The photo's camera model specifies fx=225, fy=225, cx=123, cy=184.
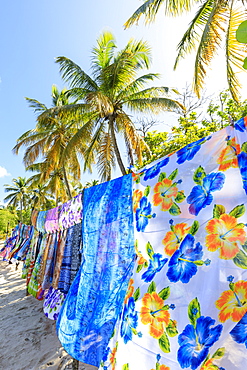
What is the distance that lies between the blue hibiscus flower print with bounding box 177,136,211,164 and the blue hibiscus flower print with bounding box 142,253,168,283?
627 millimetres

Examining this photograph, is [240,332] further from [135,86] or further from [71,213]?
[135,86]

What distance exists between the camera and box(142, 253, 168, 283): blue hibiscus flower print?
1374 mm

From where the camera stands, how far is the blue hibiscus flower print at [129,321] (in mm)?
1331

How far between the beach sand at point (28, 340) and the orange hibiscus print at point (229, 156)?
9.50 feet

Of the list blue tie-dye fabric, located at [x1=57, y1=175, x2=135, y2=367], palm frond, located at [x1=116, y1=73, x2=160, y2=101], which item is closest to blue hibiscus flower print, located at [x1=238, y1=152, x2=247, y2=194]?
blue tie-dye fabric, located at [x1=57, y1=175, x2=135, y2=367]

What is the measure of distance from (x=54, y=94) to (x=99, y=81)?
579 cm

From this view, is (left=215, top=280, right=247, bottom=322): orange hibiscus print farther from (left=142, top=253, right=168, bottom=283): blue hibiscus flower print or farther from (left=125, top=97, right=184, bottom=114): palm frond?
(left=125, top=97, right=184, bottom=114): palm frond

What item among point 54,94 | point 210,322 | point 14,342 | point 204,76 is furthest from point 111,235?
point 54,94

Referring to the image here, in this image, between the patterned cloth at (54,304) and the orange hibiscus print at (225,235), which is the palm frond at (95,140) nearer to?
the patterned cloth at (54,304)

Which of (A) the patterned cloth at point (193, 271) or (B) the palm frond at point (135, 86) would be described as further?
(B) the palm frond at point (135, 86)

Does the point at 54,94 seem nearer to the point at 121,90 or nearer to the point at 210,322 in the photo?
the point at 121,90

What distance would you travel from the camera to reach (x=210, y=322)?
1041 mm

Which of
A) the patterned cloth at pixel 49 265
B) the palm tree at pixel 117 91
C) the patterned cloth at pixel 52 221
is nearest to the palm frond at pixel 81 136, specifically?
the palm tree at pixel 117 91

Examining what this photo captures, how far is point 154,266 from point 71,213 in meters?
1.83
